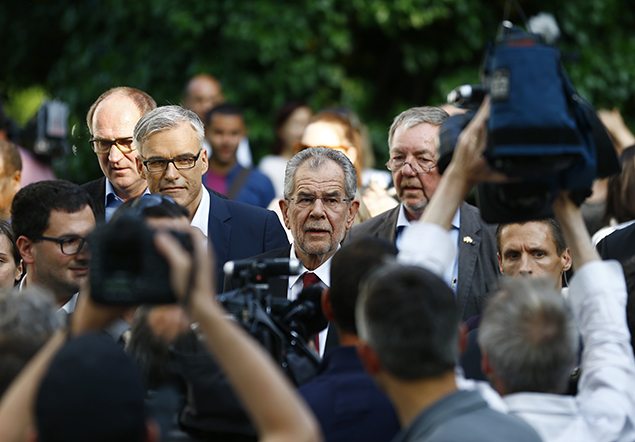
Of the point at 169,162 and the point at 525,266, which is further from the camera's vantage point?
the point at 169,162

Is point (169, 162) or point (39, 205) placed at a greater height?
point (169, 162)

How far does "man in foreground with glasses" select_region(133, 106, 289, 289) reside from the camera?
6.78m

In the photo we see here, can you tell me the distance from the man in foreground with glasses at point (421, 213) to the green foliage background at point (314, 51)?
13.6 feet

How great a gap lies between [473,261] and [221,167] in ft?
12.3

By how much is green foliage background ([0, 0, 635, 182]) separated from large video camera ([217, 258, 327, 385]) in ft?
21.2

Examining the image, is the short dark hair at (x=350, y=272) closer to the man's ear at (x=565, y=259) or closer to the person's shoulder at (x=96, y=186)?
the man's ear at (x=565, y=259)

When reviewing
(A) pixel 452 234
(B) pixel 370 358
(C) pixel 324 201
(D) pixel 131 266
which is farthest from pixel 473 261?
(D) pixel 131 266

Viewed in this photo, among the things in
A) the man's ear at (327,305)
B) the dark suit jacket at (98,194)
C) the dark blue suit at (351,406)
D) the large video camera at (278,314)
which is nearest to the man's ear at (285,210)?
the dark suit jacket at (98,194)

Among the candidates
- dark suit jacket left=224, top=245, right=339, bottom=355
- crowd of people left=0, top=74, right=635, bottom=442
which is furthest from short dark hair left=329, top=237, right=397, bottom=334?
dark suit jacket left=224, top=245, right=339, bottom=355

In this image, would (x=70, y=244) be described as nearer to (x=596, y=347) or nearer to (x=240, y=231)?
(x=240, y=231)

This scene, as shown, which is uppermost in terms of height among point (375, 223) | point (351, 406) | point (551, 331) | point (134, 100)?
point (134, 100)

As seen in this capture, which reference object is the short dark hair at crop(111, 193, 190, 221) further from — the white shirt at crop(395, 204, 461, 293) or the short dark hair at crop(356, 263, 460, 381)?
the white shirt at crop(395, 204, 461, 293)

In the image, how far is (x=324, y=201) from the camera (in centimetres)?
670

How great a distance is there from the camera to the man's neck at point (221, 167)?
10.2 meters
